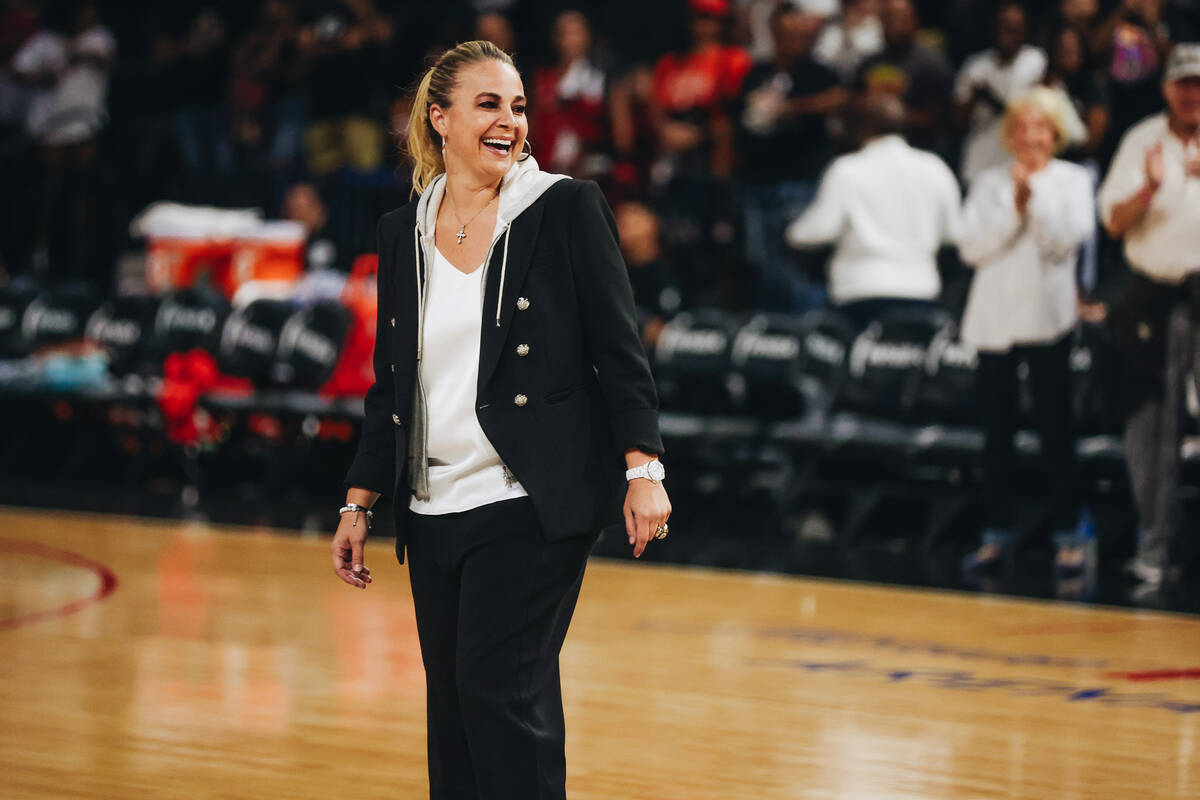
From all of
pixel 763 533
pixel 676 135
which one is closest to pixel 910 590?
pixel 763 533

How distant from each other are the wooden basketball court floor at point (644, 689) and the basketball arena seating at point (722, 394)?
1.20m

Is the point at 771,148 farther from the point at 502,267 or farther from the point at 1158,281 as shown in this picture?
the point at 502,267

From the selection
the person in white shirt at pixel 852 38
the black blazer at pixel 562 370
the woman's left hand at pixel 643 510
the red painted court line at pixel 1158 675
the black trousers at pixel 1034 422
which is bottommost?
the red painted court line at pixel 1158 675

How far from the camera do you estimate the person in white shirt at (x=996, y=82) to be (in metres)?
8.98

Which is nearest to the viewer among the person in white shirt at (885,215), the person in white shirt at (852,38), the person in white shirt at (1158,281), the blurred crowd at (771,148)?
the person in white shirt at (1158,281)

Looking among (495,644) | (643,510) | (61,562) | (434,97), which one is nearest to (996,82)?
(61,562)

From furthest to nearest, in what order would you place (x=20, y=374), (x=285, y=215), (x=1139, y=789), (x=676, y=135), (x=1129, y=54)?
1. (x=285, y=215)
2. (x=20, y=374)
3. (x=676, y=135)
4. (x=1129, y=54)
5. (x=1139, y=789)

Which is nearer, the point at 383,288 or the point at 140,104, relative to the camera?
the point at 383,288

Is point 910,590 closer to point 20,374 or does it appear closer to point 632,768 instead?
point 632,768

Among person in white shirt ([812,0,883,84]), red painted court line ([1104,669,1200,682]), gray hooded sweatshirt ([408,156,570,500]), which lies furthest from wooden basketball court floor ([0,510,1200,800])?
person in white shirt ([812,0,883,84])

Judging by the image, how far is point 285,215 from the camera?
39.5ft

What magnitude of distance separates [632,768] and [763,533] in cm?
447

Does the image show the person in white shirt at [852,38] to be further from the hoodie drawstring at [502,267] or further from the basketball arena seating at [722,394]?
the hoodie drawstring at [502,267]

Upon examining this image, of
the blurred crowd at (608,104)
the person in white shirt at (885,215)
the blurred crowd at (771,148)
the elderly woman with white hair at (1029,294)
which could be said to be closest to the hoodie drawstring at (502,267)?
the blurred crowd at (771,148)
